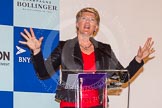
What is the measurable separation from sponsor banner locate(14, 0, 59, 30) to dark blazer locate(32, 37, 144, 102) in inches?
4.7

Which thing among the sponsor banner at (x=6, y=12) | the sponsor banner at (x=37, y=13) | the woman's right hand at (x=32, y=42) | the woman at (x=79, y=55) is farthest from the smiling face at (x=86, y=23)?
the sponsor banner at (x=6, y=12)

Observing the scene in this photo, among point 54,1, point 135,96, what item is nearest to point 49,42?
point 54,1

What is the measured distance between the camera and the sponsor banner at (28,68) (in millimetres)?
1496

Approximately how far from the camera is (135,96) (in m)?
1.73

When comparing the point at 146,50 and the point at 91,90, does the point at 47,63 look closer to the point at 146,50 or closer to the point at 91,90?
the point at 91,90

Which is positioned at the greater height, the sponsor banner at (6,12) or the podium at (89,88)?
the sponsor banner at (6,12)

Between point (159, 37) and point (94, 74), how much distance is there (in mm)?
588

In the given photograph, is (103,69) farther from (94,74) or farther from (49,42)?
(49,42)

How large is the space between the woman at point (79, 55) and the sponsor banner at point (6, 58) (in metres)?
0.07

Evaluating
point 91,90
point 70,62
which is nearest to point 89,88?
point 91,90

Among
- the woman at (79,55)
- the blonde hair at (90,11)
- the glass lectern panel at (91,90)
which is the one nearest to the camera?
the glass lectern panel at (91,90)

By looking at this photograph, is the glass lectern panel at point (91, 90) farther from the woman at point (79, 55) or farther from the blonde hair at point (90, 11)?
the blonde hair at point (90, 11)

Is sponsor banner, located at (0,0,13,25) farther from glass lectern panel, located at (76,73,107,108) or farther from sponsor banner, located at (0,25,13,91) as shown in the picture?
glass lectern panel, located at (76,73,107,108)

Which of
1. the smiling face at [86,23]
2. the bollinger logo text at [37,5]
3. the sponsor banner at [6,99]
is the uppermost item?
the bollinger logo text at [37,5]
